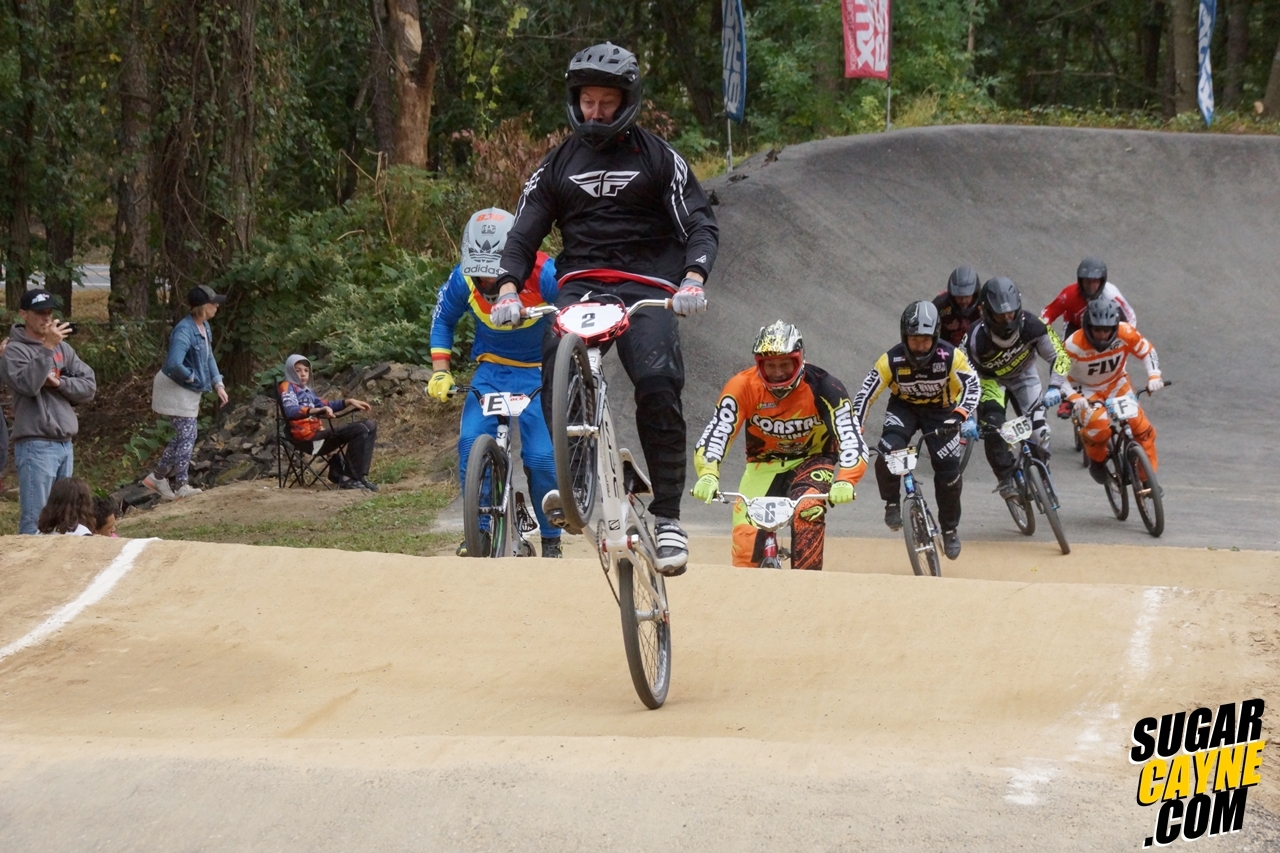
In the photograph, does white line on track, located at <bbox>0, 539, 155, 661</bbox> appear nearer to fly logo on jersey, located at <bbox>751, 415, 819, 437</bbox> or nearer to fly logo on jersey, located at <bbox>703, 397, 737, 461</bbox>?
fly logo on jersey, located at <bbox>703, 397, 737, 461</bbox>

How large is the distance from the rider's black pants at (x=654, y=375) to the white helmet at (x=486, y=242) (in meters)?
2.29

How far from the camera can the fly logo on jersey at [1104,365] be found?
39.8 feet

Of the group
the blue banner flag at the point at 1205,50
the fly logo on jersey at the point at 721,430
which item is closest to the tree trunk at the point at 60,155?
the fly logo on jersey at the point at 721,430

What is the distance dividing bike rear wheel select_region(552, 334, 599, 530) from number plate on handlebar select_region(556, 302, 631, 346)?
0.32 feet

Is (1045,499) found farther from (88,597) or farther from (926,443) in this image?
(88,597)

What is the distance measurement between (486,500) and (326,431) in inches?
268

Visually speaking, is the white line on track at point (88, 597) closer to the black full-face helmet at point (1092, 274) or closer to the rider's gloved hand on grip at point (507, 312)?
the rider's gloved hand on grip at point (507, 312)

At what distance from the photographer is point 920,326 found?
9812 mm

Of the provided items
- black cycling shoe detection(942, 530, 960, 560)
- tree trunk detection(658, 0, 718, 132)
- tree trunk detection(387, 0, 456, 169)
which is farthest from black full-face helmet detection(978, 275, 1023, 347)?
tree trunk detection(658, 0, 718, 132)

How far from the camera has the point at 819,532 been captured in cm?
880

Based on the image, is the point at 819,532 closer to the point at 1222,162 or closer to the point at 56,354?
the point at 56,354

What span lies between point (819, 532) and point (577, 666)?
269cm

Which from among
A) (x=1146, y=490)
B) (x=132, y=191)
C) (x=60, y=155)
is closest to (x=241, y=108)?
(x=132, y=191)

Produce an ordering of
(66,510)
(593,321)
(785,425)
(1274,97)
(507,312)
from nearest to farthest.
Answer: (593,321)
(507,312)
(66,510)
(785,425)
(1274,97)
